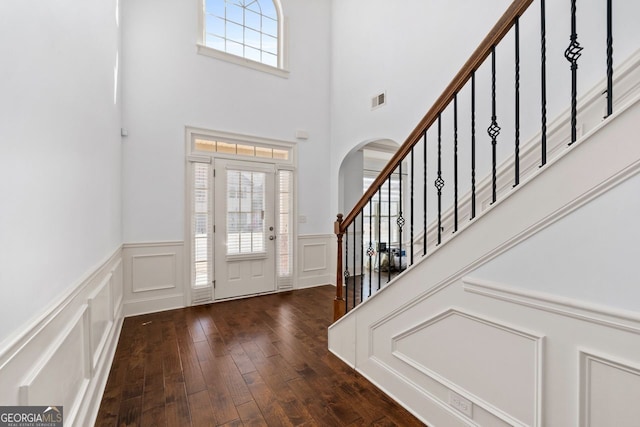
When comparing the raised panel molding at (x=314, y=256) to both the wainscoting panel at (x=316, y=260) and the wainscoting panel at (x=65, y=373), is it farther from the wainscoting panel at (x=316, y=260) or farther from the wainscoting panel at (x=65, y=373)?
the wainscoting panel at (x=65, y=373)

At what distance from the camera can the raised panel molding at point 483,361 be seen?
127 centimetres

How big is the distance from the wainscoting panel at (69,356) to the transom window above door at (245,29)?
134 inches

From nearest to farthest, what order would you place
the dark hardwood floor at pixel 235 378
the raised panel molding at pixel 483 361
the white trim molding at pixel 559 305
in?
the white trim molding at pixel 559 305, the raised panel molding at pixel 483 361, the dark hardwood floor at pixel 235 378

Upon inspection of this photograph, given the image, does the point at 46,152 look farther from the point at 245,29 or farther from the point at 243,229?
the point at 245,29

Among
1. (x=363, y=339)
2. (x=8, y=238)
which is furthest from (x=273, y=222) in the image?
(x=8, y=238)

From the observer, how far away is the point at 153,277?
3.68 metres

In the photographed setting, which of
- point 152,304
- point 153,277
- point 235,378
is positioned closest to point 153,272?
point 153,277

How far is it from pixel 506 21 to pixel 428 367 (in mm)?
1878

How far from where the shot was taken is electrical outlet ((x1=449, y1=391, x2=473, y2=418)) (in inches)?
59.7

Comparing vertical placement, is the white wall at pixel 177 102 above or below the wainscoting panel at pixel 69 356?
above

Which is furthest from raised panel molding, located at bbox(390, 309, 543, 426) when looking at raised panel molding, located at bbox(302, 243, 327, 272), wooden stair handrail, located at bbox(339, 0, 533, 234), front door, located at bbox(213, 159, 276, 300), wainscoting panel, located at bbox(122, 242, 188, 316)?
wainscoting panel, located at bbox(122, 242, 188, 316)

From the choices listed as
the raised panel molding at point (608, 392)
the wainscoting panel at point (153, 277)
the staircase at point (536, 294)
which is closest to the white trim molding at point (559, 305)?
the staircase at point (536, 294)

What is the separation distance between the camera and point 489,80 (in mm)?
2695

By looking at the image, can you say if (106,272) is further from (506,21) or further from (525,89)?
(525,89)
